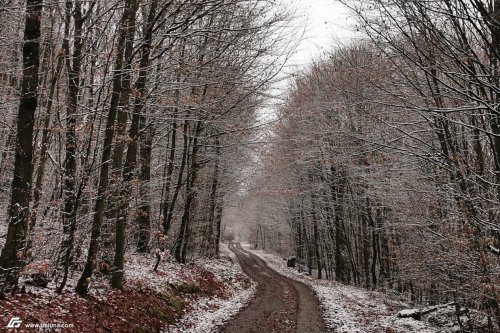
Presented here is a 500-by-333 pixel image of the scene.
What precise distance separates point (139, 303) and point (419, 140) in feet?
24.4

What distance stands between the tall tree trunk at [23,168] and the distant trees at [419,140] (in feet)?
18.4

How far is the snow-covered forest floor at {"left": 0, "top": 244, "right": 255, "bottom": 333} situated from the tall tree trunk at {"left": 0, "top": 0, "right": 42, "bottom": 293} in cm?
33

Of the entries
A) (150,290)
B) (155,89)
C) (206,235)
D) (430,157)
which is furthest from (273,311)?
(206,235)

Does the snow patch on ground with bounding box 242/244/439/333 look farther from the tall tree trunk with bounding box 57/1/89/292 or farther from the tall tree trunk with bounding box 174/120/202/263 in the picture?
the tall tree trunk with bounding box 57/1/89/292

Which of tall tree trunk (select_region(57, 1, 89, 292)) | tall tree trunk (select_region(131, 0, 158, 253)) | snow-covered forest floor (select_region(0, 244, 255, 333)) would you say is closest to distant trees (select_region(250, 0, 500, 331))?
tall tree trunk (select_region(131, 0, 158, 253))

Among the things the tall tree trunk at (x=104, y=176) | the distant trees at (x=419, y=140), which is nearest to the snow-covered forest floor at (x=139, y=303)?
the tall tree trunk at (x=104, y=176)

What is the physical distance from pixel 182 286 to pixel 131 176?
4.60 meters

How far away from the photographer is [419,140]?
8.03 m

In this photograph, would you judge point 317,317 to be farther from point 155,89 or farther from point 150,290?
point 155,89

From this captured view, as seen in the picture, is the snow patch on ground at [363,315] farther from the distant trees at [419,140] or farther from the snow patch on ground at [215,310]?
the snow patch on ground at [215,310]

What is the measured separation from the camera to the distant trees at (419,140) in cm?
581

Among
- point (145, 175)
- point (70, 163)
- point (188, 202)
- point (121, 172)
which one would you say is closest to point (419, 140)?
point (121, 172)

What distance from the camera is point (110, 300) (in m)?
7.86

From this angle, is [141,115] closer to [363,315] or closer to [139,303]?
[139,303]
